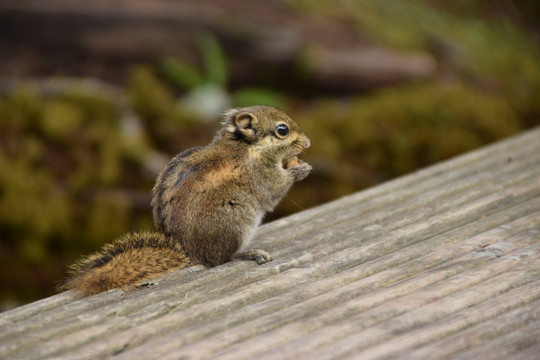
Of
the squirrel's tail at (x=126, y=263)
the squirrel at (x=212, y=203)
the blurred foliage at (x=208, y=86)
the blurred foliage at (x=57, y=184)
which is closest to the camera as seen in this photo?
the squirrel's tail at (x=126, y=263)

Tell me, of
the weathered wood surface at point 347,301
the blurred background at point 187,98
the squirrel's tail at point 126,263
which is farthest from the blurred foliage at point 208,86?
the squirrel's tail at point 126,263

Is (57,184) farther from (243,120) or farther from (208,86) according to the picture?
(243,120)

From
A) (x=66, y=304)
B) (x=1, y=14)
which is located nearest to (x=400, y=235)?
(x=66, y=304)

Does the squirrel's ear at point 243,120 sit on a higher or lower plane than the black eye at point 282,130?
higher

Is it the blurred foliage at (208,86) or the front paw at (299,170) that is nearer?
the front paw at (299,170)

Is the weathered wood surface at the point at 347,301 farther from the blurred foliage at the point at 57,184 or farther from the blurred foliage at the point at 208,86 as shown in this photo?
the blurred foliage at the point at 208,86

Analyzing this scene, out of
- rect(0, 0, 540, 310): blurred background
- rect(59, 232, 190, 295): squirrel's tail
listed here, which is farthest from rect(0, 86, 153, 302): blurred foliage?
rect(59, 232, 190, 295): squirrel's tail

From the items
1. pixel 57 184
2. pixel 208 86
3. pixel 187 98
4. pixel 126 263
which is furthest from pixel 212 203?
pixel 187 98

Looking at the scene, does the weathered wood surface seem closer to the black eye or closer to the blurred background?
the black eye
